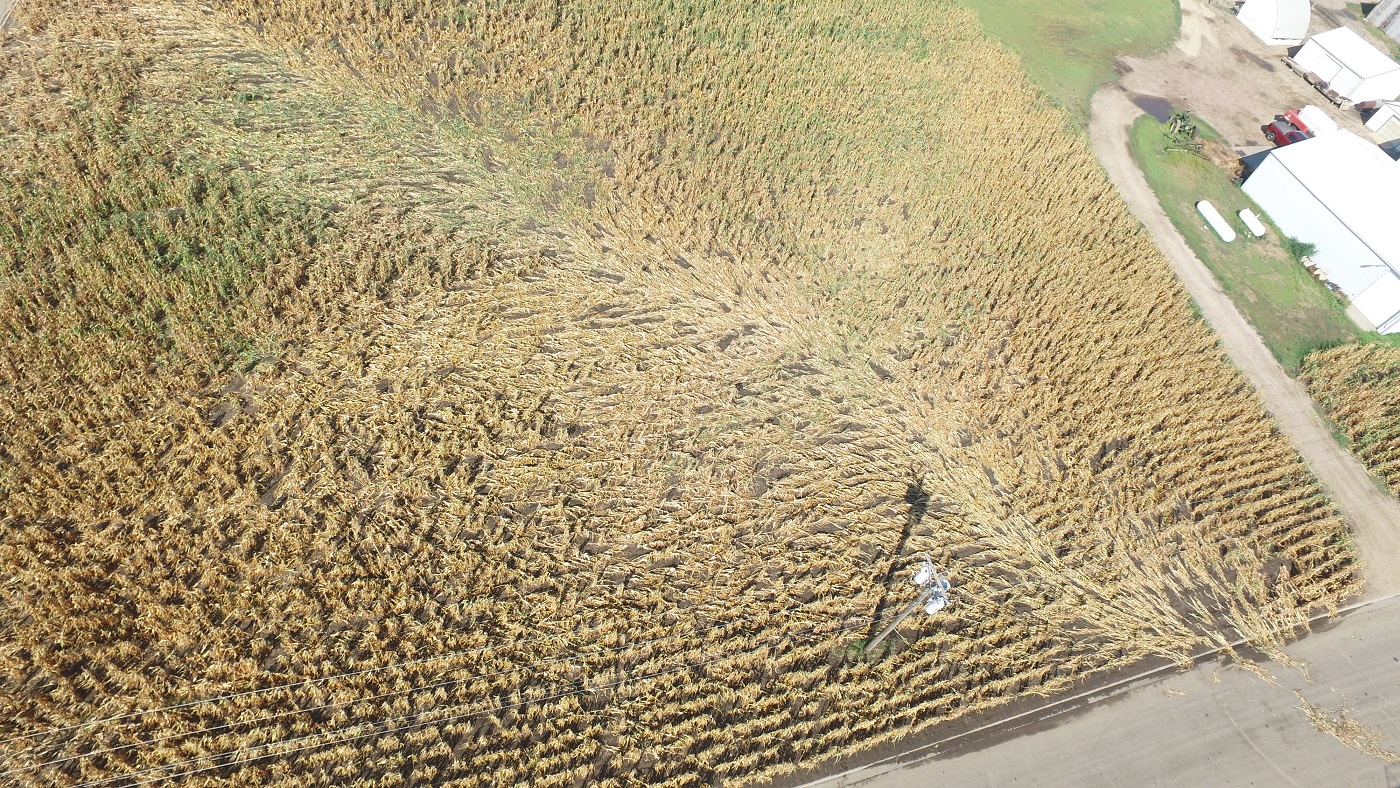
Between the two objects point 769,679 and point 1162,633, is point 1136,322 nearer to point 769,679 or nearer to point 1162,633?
point 1162,633

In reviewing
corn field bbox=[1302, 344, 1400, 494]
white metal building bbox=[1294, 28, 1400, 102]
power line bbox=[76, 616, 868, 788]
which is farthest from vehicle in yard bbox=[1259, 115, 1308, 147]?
power line bbox=[76, 616, 868, 788]

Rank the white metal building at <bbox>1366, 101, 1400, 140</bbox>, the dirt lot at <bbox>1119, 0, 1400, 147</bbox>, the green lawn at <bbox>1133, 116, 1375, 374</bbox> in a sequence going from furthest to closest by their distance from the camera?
the dirt lot at <bbox>1119, 0, 1400, 147</bbox>
the white metal building at <bbox>1366, 101, 1400, 140</bbox>
the green lawn at <bbox>1133, 116, 1375, 374</bbox>

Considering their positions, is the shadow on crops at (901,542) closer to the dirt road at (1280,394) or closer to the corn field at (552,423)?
the corn field at (552,423)

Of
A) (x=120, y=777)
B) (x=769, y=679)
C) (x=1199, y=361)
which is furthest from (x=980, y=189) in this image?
(x=120, y=777)

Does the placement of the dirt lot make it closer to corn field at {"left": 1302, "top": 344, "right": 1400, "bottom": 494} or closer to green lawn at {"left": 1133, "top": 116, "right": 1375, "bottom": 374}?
green lawn at {"left": 1133, "top": 116, "right": 1375, "bottom": 374}

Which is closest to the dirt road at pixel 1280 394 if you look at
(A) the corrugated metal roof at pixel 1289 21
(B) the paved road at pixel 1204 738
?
(B) the paved road at pixel 1204 738

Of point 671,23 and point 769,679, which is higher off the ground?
point 671,23
